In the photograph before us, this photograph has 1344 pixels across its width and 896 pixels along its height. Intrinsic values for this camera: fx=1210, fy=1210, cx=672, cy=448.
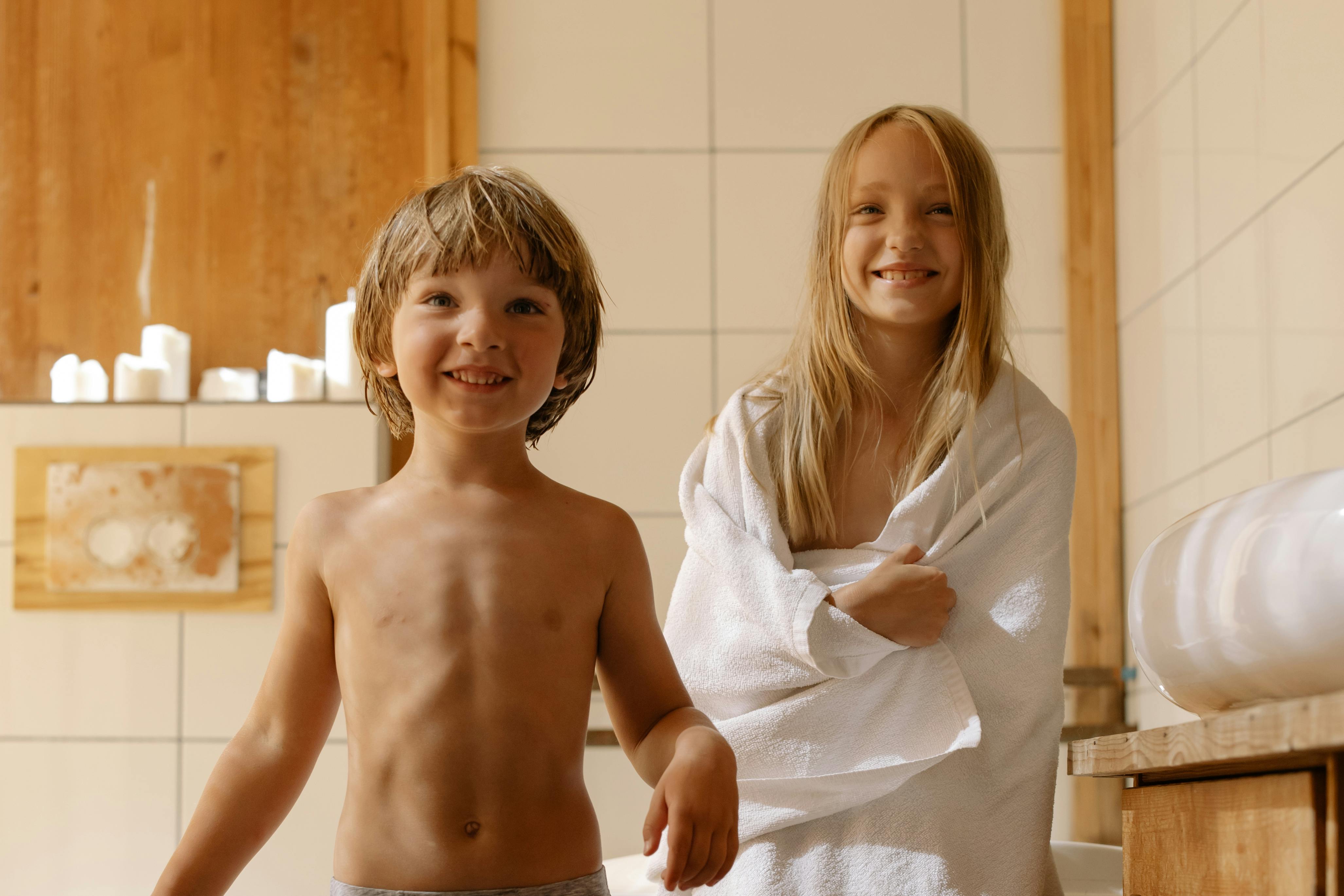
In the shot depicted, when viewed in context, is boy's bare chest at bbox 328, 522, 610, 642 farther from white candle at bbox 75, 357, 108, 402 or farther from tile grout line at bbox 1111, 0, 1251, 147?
white candle at bbox 75, 357, 108, 402

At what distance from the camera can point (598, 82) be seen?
6.53ft

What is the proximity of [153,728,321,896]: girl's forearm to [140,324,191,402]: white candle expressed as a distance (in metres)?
1.41

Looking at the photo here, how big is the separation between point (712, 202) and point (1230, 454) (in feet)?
2.93

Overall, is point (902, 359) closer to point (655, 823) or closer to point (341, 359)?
point (655, 823)

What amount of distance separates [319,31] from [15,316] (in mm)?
713

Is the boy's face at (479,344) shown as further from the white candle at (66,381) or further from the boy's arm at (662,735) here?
the white candle at (66,381)

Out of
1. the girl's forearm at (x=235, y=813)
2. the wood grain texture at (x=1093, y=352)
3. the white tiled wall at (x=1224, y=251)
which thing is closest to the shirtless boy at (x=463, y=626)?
the girl's forearm at (x=235, y=813)

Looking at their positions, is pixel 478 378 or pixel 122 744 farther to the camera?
pixel 122 744

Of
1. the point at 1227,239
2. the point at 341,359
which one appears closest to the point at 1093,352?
the point at 1227,239

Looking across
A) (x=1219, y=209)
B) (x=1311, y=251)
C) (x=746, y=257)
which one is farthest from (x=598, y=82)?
(x=1311, y=251)

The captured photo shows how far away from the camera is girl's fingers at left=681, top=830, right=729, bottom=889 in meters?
0.56

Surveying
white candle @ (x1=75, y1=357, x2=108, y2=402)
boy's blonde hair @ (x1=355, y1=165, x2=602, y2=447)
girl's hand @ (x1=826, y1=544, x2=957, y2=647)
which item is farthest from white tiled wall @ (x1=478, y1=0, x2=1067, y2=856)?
boy's blonde hair @ (x1=355, y1=165, x2=602, y2=447)

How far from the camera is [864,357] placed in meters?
1.13

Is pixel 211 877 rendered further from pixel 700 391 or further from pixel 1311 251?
pixel 700 391
